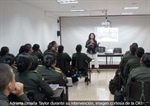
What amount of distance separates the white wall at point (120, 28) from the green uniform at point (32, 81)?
8.51 meters

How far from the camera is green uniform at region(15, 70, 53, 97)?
8.10 ft

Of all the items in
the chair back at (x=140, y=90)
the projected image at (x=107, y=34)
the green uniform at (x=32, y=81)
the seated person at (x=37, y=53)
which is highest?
the projected image at (x=107, y=34)

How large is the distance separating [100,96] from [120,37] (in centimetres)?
643

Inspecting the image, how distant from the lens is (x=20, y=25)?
19.1 feet

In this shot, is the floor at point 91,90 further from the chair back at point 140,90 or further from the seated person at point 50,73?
the chair back at point 140,90

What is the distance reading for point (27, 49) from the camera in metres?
4.88

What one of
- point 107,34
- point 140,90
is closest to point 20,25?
point 140,90

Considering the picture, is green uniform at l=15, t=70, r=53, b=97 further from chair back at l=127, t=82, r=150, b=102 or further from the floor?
the floor

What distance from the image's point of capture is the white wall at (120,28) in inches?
417

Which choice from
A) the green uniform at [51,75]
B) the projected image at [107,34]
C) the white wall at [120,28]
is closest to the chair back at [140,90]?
the green uniform at [51,75]

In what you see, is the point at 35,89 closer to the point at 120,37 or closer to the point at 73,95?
the point at 73,95

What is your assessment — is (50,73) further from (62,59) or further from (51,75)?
(62,59)

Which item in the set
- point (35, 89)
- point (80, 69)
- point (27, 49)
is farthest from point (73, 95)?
point (35, 89)

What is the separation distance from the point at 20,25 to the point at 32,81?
3689 mm
